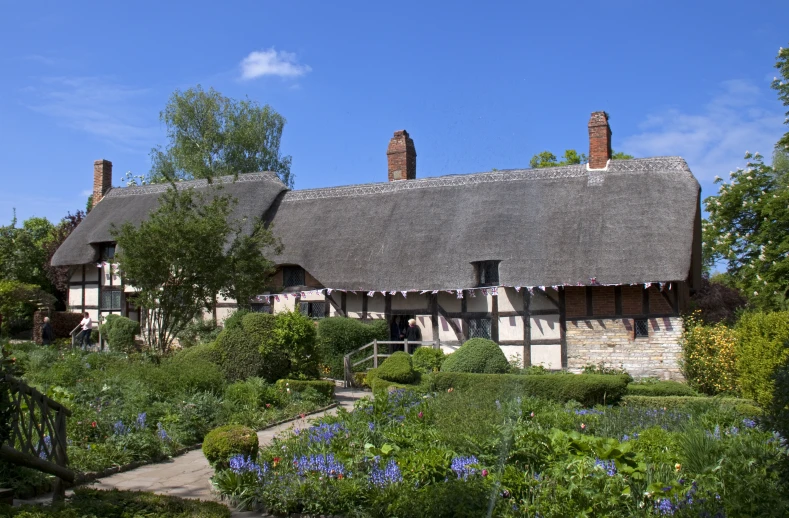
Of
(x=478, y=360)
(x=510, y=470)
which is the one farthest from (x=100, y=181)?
(x=510, y=470)

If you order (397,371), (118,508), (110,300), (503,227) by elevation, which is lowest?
(118,508)

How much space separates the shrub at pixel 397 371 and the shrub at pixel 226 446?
7194 millimetres

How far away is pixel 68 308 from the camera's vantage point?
25062mm

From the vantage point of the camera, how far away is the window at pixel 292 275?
21.3m

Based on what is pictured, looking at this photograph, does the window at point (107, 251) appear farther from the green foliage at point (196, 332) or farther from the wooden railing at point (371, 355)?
the wooden railing at point (371, 355)

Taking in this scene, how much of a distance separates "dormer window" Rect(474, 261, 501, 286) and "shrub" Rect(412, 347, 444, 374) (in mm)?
2888

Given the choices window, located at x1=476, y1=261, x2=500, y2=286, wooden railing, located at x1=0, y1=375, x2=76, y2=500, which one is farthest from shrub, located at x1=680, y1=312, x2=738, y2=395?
wooden railing, located at x1=0, y1=375, x2=76, y2=500

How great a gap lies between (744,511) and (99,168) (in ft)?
91.4

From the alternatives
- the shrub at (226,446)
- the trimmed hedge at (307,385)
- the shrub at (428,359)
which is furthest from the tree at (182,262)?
the shrub at (226,446)

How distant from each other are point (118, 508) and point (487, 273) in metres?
14.5

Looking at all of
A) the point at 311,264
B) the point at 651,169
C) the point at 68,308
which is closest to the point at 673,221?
the point at 651,169

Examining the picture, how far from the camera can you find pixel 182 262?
15.4 m

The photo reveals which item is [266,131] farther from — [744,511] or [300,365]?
[744,511]

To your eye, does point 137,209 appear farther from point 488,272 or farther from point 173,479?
point 173,479
